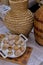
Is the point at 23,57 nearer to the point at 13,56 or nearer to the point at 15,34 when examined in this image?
the point at 13,56

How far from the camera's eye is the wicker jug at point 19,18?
28.4 inches

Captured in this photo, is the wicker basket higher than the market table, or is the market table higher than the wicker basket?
the wicker basket

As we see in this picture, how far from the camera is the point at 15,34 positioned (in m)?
0.81

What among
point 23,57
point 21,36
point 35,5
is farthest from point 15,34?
point 35,5

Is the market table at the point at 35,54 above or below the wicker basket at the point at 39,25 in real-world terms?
below

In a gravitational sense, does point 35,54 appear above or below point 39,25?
below

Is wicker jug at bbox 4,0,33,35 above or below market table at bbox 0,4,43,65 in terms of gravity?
above

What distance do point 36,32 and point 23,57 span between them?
0.52ft

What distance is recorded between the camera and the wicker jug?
72 centimetres

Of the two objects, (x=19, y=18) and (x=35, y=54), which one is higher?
(x=19, y=18)

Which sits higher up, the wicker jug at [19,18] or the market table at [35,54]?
the wicker jug at [19,18]

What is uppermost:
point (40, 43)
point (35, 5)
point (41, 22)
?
point (41, 22)

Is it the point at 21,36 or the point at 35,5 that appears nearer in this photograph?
the point at 21,36

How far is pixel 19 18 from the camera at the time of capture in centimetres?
74
